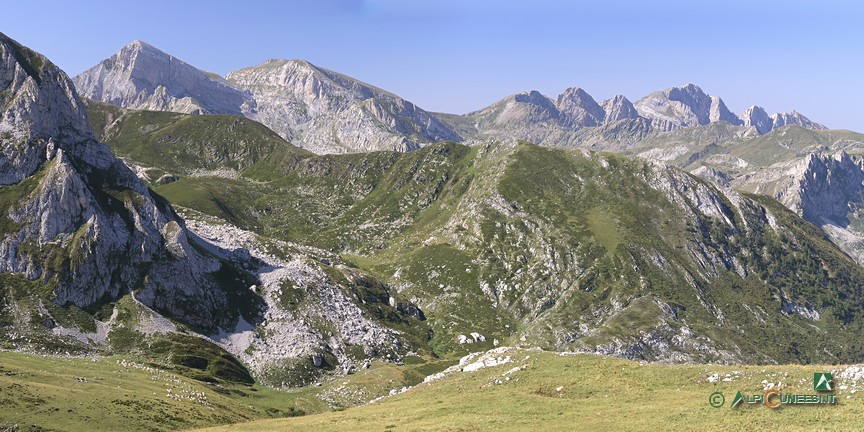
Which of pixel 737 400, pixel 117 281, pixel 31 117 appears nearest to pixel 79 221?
pixel 117 281

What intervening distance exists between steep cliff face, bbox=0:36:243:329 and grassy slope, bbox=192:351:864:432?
101m

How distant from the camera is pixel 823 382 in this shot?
52.8 m

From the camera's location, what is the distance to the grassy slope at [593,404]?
48.7m

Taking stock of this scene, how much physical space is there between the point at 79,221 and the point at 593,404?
493ft

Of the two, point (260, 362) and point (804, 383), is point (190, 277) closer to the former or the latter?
point (260, 362)

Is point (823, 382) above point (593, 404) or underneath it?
above

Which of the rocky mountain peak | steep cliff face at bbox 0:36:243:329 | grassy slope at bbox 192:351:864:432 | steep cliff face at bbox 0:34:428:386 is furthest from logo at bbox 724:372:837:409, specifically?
the rocky mountain peak

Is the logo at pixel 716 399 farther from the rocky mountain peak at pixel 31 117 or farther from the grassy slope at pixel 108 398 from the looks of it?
the rocky mountain peak at pixel 31 117

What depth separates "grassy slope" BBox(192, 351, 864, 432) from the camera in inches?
1917

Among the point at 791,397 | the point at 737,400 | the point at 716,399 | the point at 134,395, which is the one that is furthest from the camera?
the point at 134,395

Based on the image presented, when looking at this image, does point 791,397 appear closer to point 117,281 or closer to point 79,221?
point 117,281

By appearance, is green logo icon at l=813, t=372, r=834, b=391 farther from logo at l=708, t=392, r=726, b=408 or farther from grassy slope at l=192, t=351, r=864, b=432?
logo at l=708, t=392, r=726, b=408

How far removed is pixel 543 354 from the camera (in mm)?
90812

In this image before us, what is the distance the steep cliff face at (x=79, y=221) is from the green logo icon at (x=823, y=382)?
150 metres
